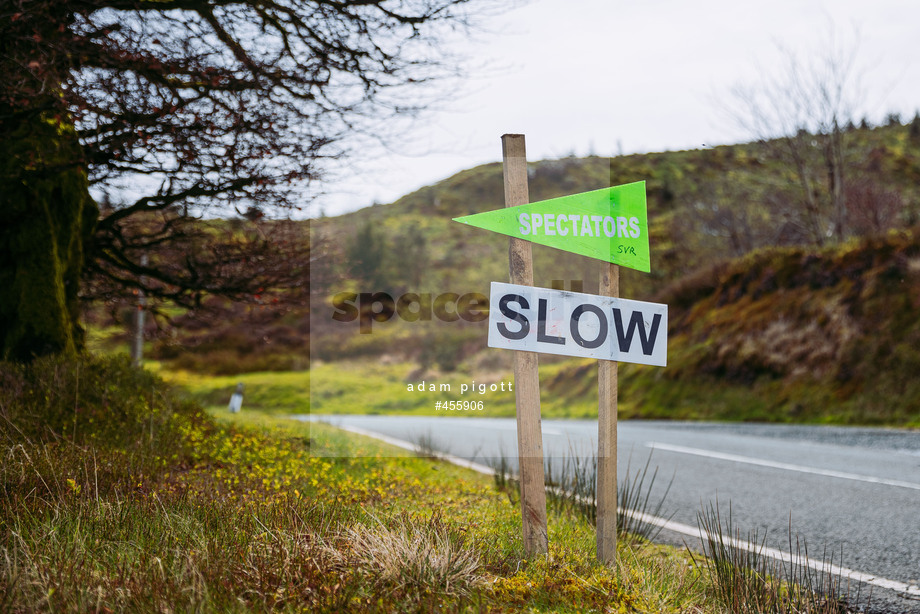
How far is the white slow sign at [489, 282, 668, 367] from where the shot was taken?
383 cm

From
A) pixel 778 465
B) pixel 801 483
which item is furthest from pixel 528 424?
pixel 778 465

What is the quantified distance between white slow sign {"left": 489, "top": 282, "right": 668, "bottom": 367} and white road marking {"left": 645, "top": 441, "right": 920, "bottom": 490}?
4802mm

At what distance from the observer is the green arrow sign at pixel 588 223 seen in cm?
392

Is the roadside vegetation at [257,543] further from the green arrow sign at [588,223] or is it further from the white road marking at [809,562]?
the green arrow sign at [588,223]

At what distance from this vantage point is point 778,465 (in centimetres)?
859

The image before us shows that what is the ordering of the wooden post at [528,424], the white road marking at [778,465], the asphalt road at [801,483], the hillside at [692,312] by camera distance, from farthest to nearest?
the hillside at [692,312] → the white road marking at [778,465] → the asphalt road at [801,483] → the wooden post at [528,424]

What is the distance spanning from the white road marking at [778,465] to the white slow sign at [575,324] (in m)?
4.80

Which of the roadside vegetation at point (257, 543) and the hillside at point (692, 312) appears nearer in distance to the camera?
the roadside vegetation at point (257, 543)

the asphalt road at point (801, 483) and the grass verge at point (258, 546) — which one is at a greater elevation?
the grass verge at point (258, 546)

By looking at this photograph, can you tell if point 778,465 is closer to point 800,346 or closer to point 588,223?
point 588,223

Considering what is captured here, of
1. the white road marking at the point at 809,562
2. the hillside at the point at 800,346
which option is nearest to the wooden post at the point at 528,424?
the white road marking at the point at 809,562

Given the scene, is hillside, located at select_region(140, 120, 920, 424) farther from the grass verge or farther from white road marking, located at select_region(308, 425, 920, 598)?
the grass verge

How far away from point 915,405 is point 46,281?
1309cm

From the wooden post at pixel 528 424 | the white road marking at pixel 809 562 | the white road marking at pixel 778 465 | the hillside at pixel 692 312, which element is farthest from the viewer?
the hillside at pixel 692 312
